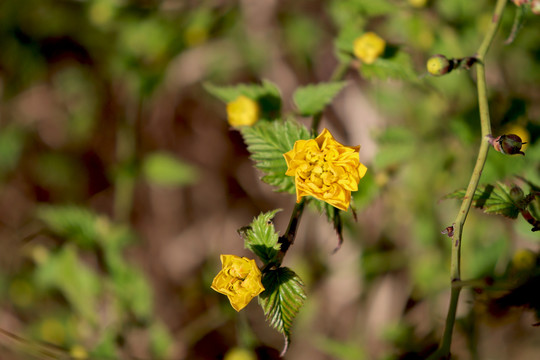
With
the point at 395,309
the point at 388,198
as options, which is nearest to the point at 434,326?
the point at 395,309

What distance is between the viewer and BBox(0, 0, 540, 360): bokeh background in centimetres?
203

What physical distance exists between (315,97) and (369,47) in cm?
28

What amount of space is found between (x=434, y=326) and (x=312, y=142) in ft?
5.26

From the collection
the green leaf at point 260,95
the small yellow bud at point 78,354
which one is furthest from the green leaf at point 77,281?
the green leaf at point 260,95

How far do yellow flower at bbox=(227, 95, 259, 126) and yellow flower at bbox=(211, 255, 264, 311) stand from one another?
1.72 feet

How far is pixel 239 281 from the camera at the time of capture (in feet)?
3.53

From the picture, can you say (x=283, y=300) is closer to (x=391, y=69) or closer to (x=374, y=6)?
(x=391, y=69)

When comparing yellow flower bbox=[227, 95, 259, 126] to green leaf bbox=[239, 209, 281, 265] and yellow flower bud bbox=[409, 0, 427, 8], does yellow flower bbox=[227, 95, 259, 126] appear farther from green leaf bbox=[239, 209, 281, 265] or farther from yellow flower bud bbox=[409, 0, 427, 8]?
yellow flower bud bbox=[409, 0, 427, 8]

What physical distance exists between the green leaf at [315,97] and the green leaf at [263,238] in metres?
0.48

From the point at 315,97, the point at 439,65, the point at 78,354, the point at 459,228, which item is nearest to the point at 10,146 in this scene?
the point at 78,354

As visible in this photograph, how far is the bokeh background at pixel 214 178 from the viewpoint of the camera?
203cm

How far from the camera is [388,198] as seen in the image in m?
2.42

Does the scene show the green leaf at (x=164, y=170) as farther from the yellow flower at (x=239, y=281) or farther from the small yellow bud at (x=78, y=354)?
the yellow flower at (x=239, y=281)

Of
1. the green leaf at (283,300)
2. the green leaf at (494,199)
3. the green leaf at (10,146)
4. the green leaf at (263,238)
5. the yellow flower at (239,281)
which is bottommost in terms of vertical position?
the green leaf at (494,199)
